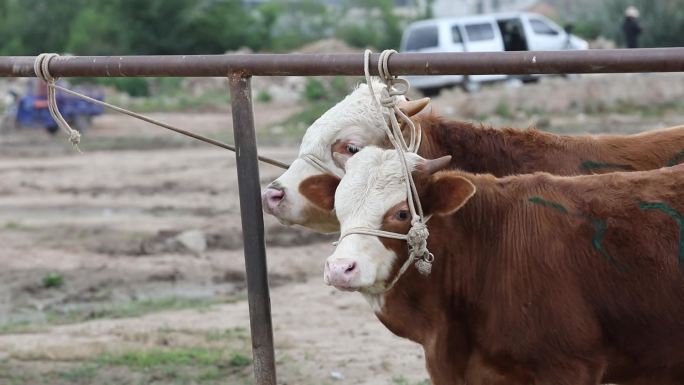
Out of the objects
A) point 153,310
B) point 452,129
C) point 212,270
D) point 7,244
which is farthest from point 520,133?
point 7,244

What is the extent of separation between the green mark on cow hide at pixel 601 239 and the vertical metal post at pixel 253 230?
1455 millimetres

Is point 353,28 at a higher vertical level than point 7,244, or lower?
higher

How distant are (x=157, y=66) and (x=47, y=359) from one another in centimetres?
339

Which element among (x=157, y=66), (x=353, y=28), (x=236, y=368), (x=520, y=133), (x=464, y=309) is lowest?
(x=236, y=368)

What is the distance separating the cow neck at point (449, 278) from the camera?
4352 mm

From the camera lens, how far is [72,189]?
16.2 meters

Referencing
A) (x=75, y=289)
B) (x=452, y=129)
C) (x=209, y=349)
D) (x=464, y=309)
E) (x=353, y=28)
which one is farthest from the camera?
(x=353, y=28)

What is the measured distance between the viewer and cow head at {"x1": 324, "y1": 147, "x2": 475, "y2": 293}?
4137 millimetres

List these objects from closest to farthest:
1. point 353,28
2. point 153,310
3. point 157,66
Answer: point 157,66 < point 153,310 < point 353,28

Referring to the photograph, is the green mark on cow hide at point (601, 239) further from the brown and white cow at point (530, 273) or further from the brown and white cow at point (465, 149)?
the brown and white cow at point (465, 149)

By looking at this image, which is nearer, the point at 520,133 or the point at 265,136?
the point at 520,133

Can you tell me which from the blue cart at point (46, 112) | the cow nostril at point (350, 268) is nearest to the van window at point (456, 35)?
the blue cart at point (46, 112)

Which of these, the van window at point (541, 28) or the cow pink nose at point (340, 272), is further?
the van window at point (541, 28)

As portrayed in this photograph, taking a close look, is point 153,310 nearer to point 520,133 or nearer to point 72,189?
point 520,133
